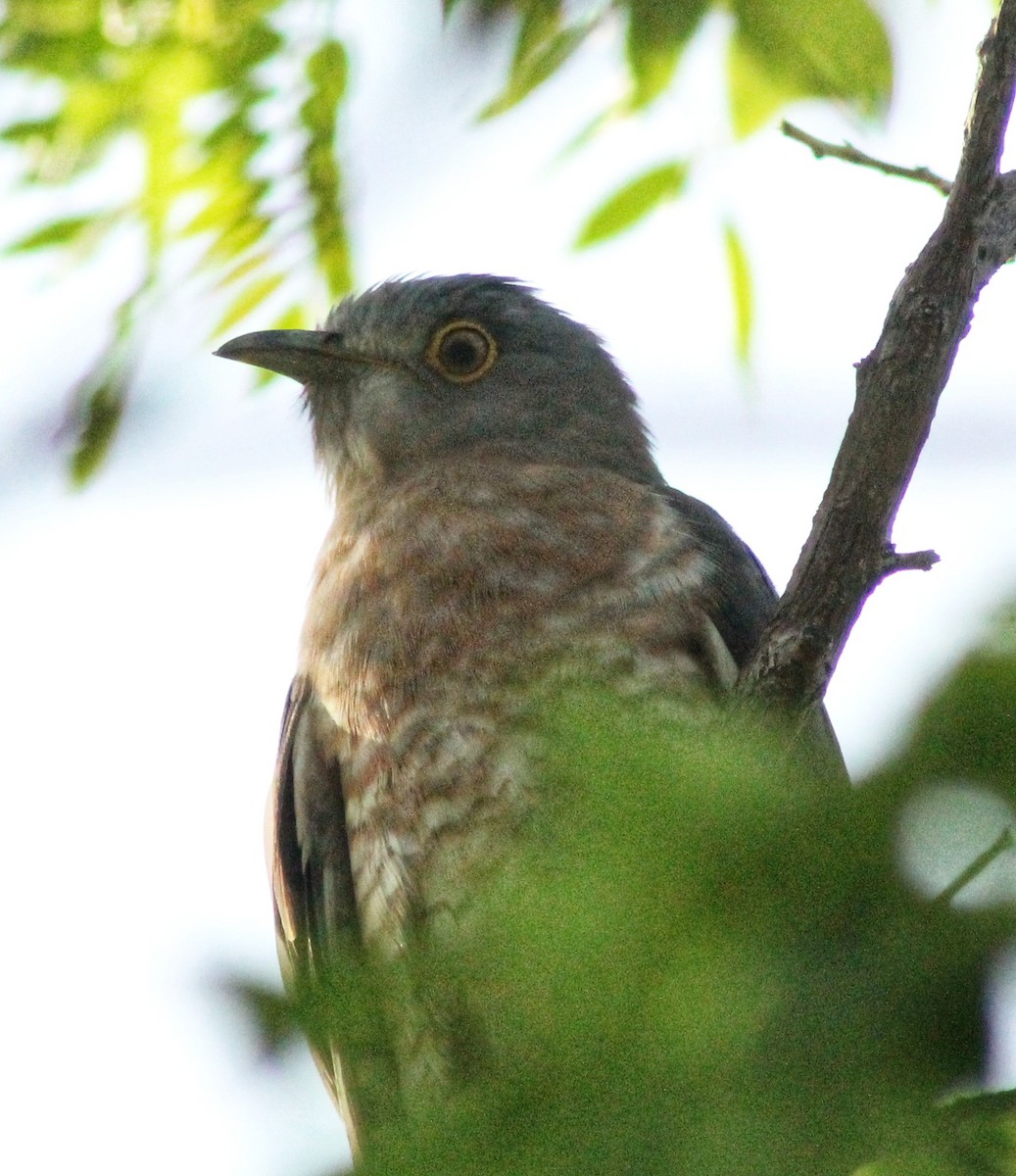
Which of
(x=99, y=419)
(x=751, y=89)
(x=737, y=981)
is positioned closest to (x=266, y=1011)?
(x=737, y=981)

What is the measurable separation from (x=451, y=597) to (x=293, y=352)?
1.52 m

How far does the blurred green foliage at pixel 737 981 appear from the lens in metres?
0.96

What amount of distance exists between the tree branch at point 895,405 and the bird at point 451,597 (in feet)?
2.44

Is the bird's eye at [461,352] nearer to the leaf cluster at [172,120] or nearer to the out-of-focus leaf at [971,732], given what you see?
the leaf cluster at [172,120]

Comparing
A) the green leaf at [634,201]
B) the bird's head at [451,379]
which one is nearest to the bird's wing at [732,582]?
the bird's head at [451,379]

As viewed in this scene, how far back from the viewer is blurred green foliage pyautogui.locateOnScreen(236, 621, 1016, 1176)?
37.9 inches

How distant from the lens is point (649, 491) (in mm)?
5164

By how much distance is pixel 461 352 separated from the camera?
6000mm

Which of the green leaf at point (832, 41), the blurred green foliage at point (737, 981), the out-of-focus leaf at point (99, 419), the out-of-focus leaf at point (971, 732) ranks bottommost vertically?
the blurred green foliage at point (737, 981)

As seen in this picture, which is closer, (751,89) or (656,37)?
(656,37)

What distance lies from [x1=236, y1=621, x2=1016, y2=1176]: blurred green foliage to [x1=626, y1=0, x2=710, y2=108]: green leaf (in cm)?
334

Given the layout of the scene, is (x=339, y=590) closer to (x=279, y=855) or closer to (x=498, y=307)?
(x=279, y=855)

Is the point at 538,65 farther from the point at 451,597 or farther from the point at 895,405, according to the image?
the point at 451,597

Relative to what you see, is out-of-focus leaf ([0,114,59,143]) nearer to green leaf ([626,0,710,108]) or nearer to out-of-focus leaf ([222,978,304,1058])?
green leaf ([626,0,710,108])
